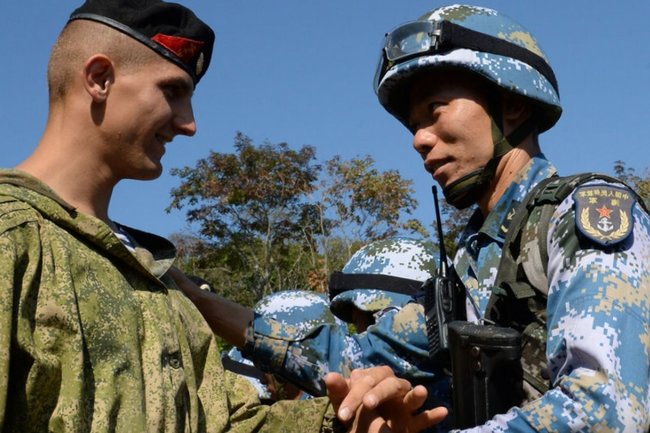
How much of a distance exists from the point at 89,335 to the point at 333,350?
2176 mm

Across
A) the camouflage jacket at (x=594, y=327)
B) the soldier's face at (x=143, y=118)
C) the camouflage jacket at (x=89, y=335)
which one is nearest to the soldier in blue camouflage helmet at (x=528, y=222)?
the camouflage jacket at (x=594, y=327)

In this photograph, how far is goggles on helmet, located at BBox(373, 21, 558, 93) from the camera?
13.9 feet

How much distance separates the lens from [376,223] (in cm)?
2272

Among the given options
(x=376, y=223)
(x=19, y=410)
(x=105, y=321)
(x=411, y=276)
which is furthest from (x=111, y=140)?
(x=376, y=223)

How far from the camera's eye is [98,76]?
3256mm

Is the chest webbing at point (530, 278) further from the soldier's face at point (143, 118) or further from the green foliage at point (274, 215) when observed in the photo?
the green foliage at point (274, 215)


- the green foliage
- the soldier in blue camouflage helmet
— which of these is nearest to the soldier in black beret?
the soldier in blue camouflage helmet

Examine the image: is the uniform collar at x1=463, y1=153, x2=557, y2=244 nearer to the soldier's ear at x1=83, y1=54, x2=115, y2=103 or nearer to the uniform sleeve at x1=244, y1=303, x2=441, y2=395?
the uniform sleeve at x1=244, y1=303, x2=441, y2=395

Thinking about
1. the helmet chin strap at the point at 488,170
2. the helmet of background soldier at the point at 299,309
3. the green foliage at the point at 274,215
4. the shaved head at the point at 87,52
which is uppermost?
the green foliage at the point at 274,215

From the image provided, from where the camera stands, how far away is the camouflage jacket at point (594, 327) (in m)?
3.07

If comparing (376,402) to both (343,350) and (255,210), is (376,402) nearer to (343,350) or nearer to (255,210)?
(343,350)

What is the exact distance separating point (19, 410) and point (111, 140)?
3.29 feet

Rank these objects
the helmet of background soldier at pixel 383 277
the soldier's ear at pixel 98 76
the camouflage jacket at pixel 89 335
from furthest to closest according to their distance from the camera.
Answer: the helmet of background soldier at pixel 383 277 → the soldier's ear at pixel 98 76 → the camouflage jacket at pixel 89 335

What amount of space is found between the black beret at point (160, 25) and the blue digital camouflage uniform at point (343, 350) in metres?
1.69
